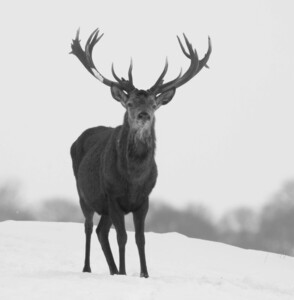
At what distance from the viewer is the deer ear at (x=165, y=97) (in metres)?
8.48

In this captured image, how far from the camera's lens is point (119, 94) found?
8.55 m

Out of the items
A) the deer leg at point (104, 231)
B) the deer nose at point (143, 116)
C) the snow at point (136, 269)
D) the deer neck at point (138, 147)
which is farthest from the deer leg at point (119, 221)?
the deer nose at point (143, 116)

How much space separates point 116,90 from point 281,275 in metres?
6.25

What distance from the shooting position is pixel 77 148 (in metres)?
10.2

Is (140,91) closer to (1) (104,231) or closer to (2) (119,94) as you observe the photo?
(2) (119,94)

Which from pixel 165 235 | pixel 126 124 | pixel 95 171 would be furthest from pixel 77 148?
pixel 165 235

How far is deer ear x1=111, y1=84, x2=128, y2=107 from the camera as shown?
8.48m

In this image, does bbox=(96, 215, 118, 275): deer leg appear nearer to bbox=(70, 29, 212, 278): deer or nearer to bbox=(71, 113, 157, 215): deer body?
bbox=(70, 29, 212, 278): deer

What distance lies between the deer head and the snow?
6.01 feet

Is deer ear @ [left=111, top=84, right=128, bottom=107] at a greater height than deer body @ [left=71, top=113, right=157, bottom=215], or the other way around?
deer ear @ [left=111, top=84, right=128, bottom=107]

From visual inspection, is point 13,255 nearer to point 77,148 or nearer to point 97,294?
point 77,148

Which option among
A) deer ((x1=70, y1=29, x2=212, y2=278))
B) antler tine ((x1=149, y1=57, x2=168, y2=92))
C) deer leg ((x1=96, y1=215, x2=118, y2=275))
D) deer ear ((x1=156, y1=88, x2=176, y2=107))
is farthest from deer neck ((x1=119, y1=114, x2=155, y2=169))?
deer leg ((x1=96, y1=215, x2=118, y2=275))

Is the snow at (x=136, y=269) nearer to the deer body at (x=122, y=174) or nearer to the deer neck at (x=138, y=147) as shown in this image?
the deer body at (x=122, y=174)

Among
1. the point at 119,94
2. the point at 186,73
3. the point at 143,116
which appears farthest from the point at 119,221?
the point at 186,73
